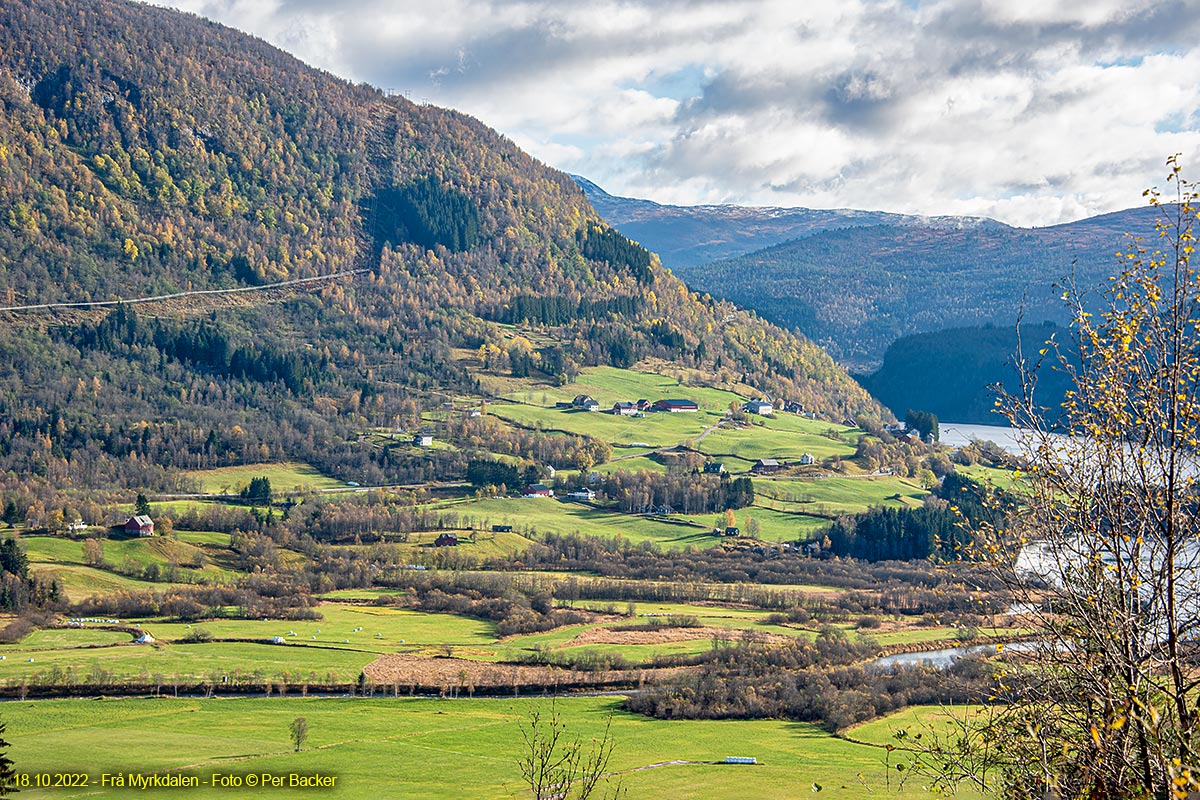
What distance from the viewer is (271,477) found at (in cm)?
14900

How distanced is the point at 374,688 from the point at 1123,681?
64886 millimetres

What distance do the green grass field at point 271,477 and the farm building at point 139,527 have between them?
82.7 ft

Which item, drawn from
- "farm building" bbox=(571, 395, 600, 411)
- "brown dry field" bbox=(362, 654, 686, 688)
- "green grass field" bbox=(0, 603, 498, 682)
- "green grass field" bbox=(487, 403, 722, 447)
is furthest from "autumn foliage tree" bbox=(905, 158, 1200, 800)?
"farm building" bbox=(571, 395, 600, 411)

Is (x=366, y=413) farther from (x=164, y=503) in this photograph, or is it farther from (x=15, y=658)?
(x=15, y=658)

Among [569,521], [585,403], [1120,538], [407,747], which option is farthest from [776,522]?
[1120,538]

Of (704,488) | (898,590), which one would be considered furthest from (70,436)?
(898,590)

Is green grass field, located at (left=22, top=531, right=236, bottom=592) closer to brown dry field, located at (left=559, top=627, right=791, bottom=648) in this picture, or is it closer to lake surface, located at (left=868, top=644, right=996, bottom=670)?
brown dry field, located at (left=559, top=627, right=791, bottom=648)

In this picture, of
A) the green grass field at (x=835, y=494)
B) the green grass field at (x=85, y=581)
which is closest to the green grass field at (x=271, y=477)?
the green grass field at (x=85, y=581)

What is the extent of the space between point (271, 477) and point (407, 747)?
93.0 meters

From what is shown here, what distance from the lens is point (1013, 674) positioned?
19812 millimetres

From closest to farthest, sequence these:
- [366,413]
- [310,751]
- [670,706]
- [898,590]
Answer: [310,751] < [670,706] < [898,590] < [366,413]

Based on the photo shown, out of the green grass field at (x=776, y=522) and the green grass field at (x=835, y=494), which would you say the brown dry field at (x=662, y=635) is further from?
the green grass field at (x=835, y=494)

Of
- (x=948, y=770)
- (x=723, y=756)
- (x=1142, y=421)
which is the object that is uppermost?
(x=1142, y=421)

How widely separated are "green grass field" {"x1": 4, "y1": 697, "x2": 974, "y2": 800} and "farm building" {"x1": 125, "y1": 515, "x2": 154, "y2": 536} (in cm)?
4611
